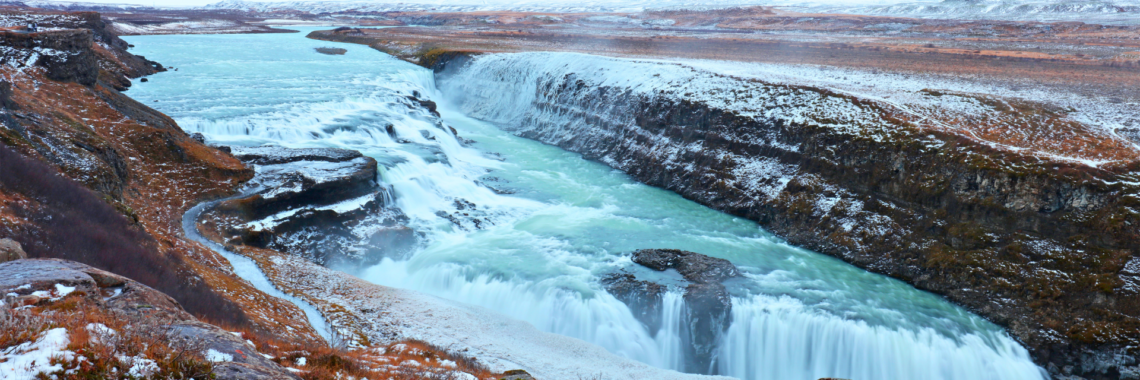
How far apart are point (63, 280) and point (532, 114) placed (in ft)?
108

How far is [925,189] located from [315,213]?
827 inches

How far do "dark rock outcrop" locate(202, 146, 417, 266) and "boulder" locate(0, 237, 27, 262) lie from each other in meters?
8.51

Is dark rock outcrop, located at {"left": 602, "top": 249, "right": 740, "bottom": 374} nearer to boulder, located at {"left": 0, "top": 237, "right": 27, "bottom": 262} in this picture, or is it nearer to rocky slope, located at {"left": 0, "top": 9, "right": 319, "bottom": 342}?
rocky slope, located at {"left": 0, "top": 9, "right": 319, "bottom": 342}

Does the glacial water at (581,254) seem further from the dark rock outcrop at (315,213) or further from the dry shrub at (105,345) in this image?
the dry shrub at (105,345)

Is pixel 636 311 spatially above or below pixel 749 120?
below

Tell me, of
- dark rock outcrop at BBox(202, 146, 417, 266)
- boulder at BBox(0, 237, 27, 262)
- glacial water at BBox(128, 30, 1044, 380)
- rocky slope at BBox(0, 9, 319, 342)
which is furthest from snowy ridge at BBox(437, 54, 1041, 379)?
boulder at BBox(0, 237, 27, 262)

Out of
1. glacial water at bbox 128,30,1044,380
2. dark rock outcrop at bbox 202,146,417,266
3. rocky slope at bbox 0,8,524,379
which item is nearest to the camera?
rocky slope at bbox 0,8,524,379

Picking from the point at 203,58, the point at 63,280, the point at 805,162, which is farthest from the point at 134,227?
the point at 203,58

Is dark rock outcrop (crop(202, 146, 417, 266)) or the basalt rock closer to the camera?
the basalt rock

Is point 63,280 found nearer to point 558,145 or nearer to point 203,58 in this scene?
point 558,145

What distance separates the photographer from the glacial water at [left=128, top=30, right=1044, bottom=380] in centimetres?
1477

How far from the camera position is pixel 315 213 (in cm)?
1895

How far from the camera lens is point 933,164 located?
19.7m

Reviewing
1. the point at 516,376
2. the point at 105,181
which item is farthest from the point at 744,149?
the point at 105,181
